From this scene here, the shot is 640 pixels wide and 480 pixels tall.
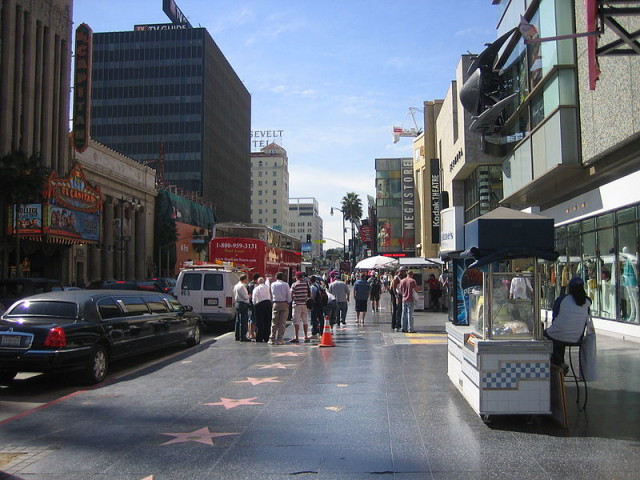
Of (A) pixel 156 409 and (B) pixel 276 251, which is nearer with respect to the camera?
(A) pixel 156 409

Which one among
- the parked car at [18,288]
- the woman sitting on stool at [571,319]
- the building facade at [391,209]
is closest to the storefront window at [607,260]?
the woman sitting on stool at [571,319]

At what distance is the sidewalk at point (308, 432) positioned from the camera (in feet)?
17.4

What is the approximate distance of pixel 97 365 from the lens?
9.57 meters

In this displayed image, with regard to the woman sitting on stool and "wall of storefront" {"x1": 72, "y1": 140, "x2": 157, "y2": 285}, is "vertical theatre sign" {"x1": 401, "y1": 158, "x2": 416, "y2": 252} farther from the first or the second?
the woman sitting on stool

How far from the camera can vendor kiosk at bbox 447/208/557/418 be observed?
6582mm

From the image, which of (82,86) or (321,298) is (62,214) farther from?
(321,298)

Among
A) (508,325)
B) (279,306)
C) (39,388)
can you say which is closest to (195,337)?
(279,306)

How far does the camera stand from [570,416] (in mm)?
6977

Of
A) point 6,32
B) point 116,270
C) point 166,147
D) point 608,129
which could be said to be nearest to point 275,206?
point 166,147

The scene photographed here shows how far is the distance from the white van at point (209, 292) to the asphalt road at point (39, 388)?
5712 millimetres

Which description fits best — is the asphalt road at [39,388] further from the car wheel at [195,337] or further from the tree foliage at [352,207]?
the tree foliage at [352,207]

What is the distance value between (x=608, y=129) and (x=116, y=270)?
143 ft

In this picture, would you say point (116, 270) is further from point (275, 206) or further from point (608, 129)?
point (275, 206)

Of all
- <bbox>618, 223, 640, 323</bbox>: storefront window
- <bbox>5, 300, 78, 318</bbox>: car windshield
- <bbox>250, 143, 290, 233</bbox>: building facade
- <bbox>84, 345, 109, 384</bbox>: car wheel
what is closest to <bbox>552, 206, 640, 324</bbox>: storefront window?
<bbox>618, 223, 640, 323</bbox>: storefront window
